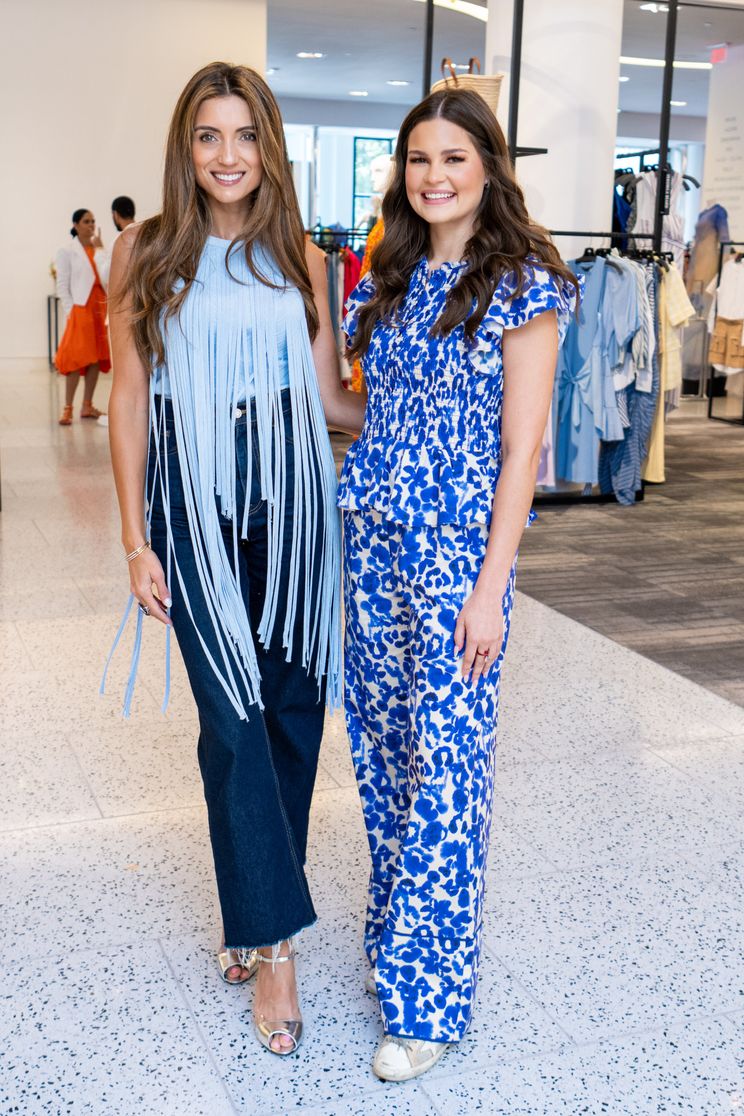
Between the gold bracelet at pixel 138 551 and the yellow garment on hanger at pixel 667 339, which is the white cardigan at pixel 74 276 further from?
the gold bracelet at pixel 138 551

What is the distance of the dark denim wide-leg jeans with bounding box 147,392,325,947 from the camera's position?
1.88m

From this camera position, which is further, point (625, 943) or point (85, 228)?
point (85, 228)

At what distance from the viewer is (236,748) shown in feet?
6.16

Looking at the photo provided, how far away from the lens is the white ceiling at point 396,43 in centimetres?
1241

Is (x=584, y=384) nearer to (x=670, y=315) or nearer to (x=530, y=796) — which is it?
(x=670, y=315)

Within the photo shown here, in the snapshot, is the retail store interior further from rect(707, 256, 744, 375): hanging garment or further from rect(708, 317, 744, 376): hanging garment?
rect(708, 317, 744, 376): hanging garment

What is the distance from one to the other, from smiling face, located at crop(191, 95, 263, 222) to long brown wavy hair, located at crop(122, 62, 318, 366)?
0.01 m

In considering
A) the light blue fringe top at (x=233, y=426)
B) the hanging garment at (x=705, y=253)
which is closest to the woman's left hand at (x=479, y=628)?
the light blue fringe top at (x=233, y=426)

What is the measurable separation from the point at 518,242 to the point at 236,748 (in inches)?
34.2

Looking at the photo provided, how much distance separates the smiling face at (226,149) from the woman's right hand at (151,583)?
0.56 meters

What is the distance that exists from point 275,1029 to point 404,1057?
213mm

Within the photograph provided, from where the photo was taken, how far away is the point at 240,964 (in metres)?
2.13

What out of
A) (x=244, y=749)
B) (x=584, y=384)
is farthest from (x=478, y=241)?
(x=584, y=384)

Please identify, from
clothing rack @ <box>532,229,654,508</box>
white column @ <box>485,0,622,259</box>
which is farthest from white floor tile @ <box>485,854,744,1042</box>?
white column @ <box>485,0,622,259</box>
